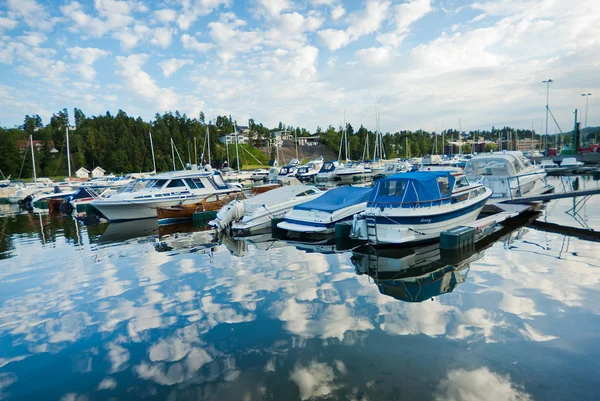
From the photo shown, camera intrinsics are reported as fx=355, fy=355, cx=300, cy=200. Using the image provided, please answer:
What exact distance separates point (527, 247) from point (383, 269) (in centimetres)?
565

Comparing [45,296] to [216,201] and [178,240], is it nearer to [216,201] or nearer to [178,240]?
[178,240]

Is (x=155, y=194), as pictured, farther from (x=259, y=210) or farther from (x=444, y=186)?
(x=444, y=186)

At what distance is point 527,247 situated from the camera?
40.2 ft

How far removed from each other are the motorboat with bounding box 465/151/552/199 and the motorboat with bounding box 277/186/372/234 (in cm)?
734

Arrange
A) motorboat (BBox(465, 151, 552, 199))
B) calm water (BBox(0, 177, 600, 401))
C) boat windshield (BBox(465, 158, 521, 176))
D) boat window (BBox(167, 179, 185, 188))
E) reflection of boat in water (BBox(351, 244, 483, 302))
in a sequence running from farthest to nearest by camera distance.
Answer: boat window (BBox(167, 179, 185, 188))
boat windshield (BBox(465, 158, 521, 176))
motorboat (BBox(465, 151, 552, 199))
reflection of boat in water (BBox(351, 244, 483, 302))
calm water (BBox(0, 177, 600, 401))

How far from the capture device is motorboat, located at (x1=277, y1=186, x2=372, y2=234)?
1437cm

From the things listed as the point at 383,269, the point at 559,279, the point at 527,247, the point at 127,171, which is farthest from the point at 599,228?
the point at 127,171

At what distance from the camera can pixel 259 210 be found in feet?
55.0

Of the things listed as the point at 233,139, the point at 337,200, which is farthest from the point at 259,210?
the point at 233,139

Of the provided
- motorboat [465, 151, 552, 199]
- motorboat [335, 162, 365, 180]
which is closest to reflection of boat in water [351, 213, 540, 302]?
motorboat [465, 151, 552, 199]

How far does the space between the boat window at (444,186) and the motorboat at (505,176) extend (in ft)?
20.4

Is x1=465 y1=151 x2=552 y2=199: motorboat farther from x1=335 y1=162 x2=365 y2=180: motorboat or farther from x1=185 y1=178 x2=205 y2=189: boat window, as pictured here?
x1=335 y1=162 x2=365 y2=180: motorboat

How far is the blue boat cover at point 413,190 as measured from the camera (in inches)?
487

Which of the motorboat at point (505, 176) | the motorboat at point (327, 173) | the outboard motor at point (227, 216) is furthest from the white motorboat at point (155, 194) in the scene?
the motorboat at point (327, 173)
